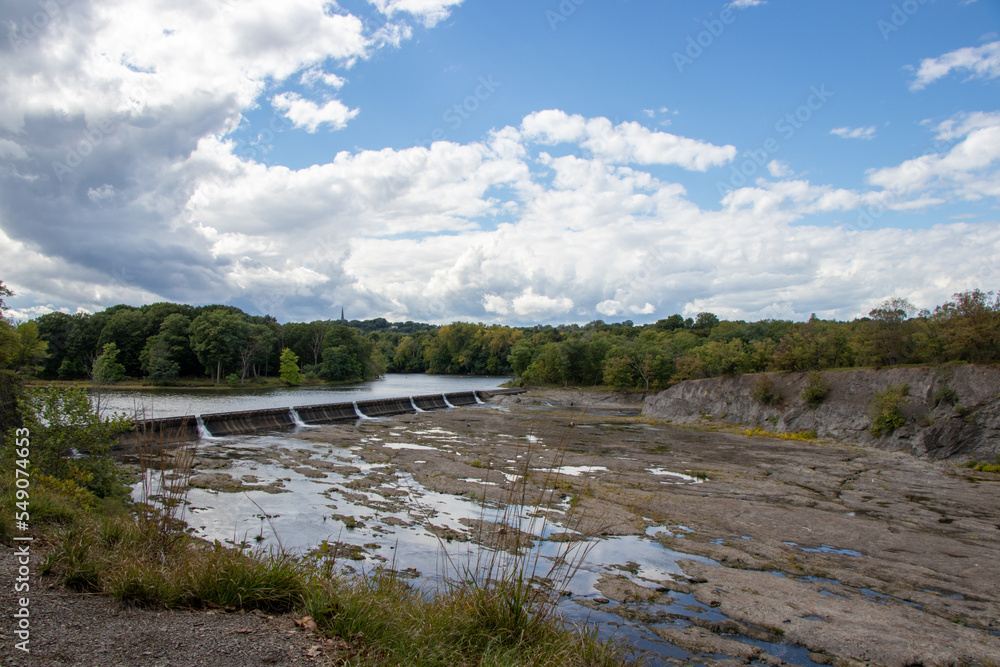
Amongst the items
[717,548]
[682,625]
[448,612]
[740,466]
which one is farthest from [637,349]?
[448,612]

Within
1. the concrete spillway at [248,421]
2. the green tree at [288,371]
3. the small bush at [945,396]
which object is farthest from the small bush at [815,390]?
the green tree at [288,371]

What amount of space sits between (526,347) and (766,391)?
5071cm

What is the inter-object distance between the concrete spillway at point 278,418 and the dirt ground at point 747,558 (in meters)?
7.06

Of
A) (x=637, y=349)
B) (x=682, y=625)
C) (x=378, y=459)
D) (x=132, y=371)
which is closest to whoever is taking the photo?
(x=682, y=625)

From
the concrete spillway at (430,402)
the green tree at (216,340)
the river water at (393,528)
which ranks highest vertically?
the green tree at (216,340)

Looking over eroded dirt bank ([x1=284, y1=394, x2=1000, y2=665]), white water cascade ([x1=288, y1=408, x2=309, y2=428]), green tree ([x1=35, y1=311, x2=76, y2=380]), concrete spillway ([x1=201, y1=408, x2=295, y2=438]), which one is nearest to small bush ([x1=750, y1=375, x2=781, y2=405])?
eroded dirt bank ([x1=284, y1=394, x2=1000, y2=665])

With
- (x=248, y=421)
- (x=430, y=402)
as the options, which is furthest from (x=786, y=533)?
(x=430, y=402)

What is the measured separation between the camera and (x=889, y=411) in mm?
27781

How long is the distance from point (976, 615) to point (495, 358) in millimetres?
115950

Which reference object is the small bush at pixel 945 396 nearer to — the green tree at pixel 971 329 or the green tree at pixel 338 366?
the green tree at pixel 971 329

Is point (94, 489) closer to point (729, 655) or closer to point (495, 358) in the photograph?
point (729, 655)

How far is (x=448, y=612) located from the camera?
485cm

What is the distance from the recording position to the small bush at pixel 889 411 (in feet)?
90.3

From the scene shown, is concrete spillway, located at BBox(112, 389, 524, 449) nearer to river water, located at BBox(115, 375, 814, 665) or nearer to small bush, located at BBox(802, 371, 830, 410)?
river water, located at BBox(115, 375, 814, 665)
